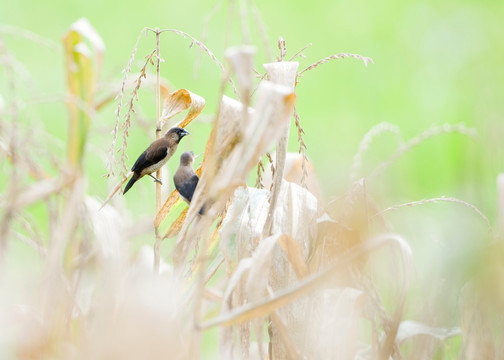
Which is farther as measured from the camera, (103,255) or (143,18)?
(143,18)

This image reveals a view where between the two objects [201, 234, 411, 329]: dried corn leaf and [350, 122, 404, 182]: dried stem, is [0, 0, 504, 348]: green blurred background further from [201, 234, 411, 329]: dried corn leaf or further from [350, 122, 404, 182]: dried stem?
[201, 234, 411, 329]: dried corn leaf

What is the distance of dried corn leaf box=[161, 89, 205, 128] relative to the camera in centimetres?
126

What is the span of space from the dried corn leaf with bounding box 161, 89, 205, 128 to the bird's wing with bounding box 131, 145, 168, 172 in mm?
170

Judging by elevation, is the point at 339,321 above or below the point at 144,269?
below

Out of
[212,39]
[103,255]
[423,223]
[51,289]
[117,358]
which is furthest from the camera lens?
[212,39]

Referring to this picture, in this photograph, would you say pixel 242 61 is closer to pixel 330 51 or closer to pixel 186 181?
pixel 186 181

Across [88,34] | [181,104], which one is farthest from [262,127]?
[181,104]

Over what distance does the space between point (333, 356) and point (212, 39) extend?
4.76 meters

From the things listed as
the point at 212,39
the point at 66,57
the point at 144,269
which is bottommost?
the point at 144,269

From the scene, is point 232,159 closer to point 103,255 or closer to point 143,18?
point 103,255

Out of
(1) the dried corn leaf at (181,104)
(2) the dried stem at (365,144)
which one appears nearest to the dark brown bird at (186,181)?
(1) the dried corn leaf at (181,104)

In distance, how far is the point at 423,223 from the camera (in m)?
1.10

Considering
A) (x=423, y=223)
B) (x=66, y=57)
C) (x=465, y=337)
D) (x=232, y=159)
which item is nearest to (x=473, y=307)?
(x=465, y=337)

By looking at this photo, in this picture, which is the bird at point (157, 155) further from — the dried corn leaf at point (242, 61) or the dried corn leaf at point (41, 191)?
the dried corn leaf at point (242, 61)
